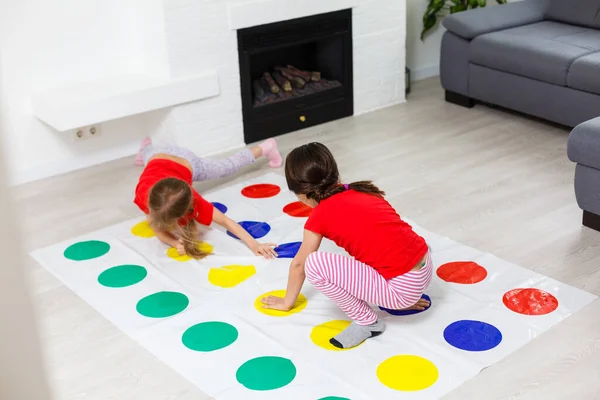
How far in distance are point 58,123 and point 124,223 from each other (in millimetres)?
642

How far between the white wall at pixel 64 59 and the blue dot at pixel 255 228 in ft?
3.54

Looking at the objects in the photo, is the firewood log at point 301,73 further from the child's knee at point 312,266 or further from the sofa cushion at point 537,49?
the child's knee at point 312,266

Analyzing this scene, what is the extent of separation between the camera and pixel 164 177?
2998 millimetres

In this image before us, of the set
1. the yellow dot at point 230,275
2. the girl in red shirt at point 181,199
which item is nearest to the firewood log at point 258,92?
the girl in red shirt at point 181,199

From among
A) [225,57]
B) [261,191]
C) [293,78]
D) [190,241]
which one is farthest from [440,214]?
[293,78]

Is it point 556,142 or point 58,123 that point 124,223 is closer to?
point 58,123

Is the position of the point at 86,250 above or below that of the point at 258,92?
below

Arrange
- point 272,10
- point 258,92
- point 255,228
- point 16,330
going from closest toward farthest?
point 16,330 → point 255,228 → point 272,10 → point 258,92

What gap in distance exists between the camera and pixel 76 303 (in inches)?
102

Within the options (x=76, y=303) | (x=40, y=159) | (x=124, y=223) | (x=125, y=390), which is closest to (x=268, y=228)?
(x=124, y=223)

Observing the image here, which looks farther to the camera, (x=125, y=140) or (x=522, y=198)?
(x=125, y=140)

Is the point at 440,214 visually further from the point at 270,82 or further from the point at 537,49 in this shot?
the point at 270,82

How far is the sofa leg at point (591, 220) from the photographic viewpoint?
289 centimetres

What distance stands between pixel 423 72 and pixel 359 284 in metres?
3.33
